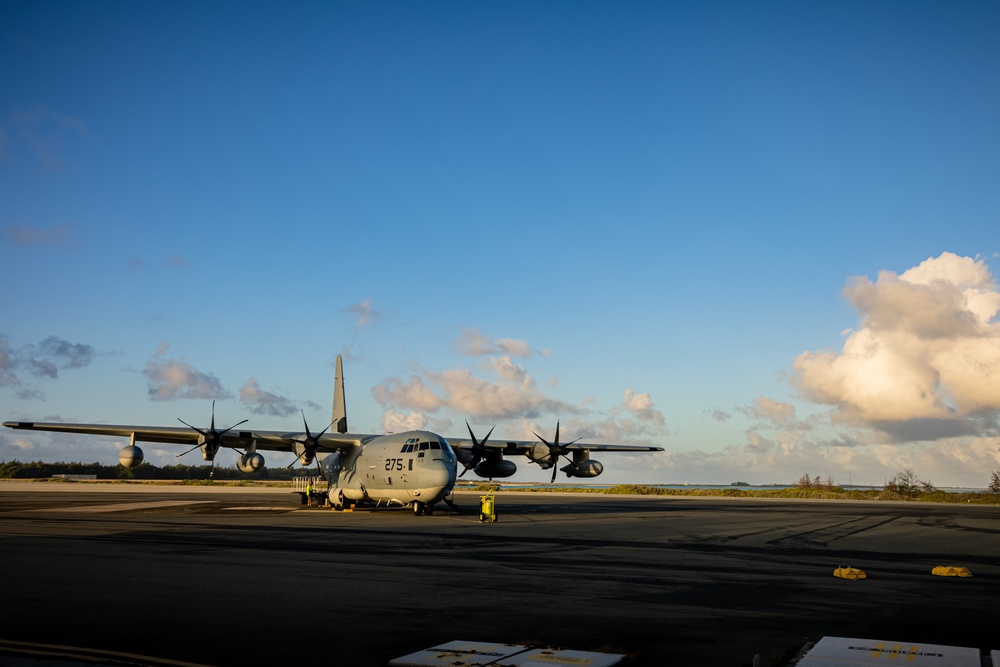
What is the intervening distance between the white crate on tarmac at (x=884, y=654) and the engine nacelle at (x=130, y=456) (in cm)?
3537

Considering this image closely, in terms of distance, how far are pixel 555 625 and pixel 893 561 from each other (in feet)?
39.0

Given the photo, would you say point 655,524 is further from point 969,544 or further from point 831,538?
point 969,544

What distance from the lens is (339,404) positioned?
161 feet

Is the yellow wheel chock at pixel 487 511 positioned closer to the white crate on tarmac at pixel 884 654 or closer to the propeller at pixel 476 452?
the propeller at pixel 476 452

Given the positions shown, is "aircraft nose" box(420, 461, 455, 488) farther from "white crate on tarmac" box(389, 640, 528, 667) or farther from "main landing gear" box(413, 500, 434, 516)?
"white crate on tarmac" box(389, 640, 528, 667)

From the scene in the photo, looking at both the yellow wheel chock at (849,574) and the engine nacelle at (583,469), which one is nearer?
the yellow wheel chock at (849,574)

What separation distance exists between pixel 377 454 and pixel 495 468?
333 inches

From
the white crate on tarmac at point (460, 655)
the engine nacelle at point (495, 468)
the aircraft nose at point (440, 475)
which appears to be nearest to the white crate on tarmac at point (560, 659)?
the white crate on tarmac at point (460, 655)

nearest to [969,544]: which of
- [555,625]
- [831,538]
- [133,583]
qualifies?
[831,538]

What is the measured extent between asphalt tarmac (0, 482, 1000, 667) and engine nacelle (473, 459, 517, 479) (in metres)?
17.8

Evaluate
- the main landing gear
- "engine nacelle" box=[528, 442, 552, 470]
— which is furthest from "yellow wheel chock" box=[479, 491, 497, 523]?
"engine nacelle" box=[528, 442, 552, 470]

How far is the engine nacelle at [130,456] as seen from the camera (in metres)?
36.6

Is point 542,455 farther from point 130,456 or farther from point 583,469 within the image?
point 130,456

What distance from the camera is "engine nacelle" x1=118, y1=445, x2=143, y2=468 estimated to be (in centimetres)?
3662
